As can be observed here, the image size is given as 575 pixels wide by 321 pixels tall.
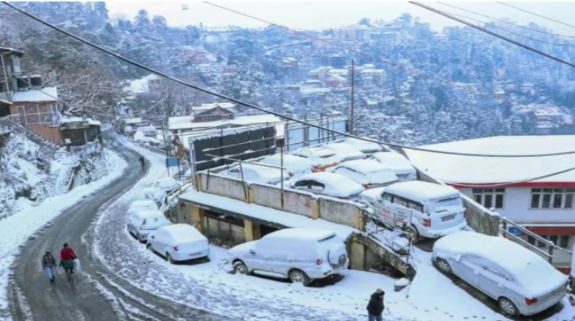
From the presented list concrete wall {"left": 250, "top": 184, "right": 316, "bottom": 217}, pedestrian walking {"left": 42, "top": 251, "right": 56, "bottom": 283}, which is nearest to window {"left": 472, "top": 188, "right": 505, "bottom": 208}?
concrete wall {"left": 250, "top": 184, "right": 316, "bottom": 217}

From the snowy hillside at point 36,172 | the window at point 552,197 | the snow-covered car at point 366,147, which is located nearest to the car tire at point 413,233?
the window at point 552,197

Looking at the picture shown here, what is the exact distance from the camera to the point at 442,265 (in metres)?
12.7

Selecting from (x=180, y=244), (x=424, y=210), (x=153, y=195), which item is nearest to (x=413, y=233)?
(x=424, y=210)

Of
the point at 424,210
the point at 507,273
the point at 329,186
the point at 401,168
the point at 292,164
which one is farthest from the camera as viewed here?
the point at 292,164

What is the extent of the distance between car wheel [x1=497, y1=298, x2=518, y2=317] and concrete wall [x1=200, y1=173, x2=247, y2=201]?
36.1 feet

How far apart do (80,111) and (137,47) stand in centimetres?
5686

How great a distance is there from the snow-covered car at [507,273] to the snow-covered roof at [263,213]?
3880mm

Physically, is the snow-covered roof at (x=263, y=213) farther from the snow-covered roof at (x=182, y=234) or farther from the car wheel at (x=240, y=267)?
the car wheel at (x=240, y=267)

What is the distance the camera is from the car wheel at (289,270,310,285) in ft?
44.1

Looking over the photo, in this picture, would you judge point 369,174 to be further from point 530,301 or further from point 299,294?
point 530,301

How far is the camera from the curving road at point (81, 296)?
12.2 metres

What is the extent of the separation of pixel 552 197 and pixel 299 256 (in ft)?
50.4

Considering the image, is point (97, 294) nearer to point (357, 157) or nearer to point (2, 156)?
point (357, 157)

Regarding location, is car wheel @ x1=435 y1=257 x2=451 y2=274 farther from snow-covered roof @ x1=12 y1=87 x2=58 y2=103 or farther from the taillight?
snow-covered roof @ x1=12 y1=87 x2=58 y2=103
